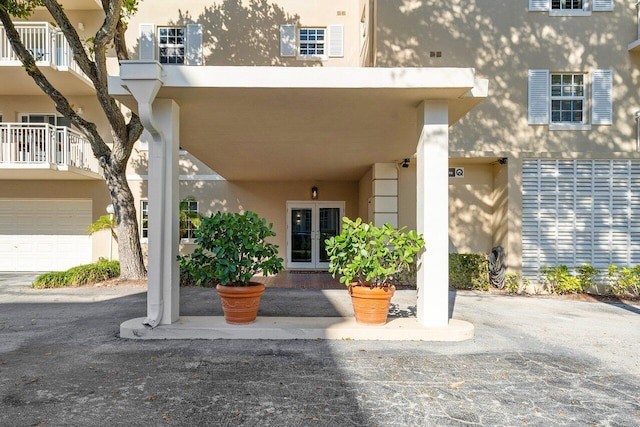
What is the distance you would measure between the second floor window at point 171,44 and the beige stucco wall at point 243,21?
0.71 feet

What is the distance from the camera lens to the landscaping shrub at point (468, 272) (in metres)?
9.48

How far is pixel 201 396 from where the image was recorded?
3365 millimetres

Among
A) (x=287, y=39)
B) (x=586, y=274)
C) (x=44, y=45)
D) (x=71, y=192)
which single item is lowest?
(x=586, y=274)

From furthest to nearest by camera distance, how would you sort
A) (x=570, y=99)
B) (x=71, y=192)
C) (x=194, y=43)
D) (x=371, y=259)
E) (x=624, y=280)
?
1. (x=71, y=192)
2. (x=194, y=43)
3. (x=570, y=99)
4. (x=624, y=280)
5. (x=371, y=259)

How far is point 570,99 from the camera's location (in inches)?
388

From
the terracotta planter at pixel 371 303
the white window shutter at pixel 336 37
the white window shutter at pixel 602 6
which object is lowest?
the terracotta planter at pixel 371 303

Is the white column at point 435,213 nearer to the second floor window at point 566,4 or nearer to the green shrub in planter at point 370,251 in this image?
the green shrub in planter at point 370,251

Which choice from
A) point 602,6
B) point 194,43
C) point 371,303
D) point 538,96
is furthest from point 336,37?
point 371,303

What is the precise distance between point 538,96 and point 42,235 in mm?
14233

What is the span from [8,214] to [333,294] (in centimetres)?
1067

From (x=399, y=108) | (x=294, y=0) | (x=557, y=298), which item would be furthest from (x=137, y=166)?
(x=557, y=298)

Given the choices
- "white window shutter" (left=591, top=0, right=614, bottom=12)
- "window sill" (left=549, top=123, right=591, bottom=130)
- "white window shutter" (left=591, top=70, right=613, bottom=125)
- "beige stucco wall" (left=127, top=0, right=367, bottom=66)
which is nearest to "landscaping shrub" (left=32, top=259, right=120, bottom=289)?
"beige stucco wall" (left=127, top=0, right=367, bottom=66)

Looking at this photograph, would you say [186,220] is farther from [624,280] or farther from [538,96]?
[624,280]

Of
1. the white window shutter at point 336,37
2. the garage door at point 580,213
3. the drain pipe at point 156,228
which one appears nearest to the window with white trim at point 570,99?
the garage door at point 580,213
